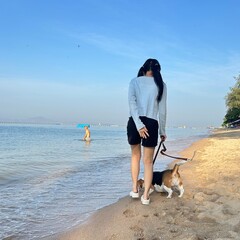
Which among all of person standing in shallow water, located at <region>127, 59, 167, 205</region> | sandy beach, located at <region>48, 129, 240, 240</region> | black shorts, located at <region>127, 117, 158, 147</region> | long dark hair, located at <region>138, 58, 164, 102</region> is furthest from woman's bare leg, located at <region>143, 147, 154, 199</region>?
long dark hair, located at <region>138, 58, 164, 102</region>

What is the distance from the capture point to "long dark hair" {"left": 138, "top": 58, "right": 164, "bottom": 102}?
420 centimetres

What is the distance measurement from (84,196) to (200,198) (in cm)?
206

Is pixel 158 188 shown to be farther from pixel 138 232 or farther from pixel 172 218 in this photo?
pixel 138 232

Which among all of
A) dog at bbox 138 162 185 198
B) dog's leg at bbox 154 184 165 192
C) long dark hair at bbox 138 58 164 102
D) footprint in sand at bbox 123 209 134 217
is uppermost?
long dark hair at bbox 138 58 164 102

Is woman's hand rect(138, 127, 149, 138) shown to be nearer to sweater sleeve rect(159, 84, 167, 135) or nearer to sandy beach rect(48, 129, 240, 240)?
sweater sleeve rect(159, 84, 167, 135)

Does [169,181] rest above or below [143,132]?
below

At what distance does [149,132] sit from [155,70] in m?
0.88

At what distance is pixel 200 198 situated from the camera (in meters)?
4.44

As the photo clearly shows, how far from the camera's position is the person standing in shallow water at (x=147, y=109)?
414cm

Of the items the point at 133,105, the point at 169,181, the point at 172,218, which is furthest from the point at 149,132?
the point at 172,218

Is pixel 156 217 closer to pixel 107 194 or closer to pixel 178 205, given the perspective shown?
pixel 178 205

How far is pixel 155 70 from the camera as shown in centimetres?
428

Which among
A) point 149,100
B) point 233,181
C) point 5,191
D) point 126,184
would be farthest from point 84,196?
point 233,181

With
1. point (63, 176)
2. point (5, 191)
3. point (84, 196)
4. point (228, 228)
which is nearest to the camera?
point (228, 228)
